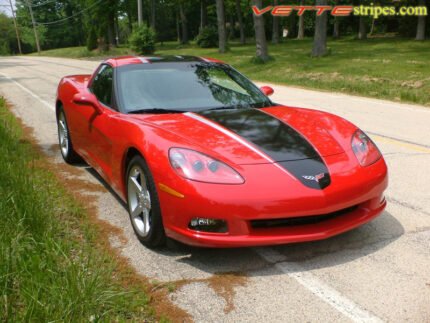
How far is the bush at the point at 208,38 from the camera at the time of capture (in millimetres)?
41375

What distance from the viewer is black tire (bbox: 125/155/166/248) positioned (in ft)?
10.9

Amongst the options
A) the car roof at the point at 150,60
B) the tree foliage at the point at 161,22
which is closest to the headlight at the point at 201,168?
the car roof at the point at 150,60

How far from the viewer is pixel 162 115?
4.03m

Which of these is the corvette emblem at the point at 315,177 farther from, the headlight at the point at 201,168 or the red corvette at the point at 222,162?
the headlight at the point at 201,168

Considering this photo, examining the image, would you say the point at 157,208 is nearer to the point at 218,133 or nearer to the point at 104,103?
the point at 218,133

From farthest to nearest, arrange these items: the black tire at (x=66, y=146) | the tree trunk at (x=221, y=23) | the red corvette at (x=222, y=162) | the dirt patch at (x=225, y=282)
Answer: the tree trunk at (x=221, y=23)
the black tire at (x=66, y=146)
the red corvette at (x=222, y=162)
the dirt patch at (x=225, y=282)

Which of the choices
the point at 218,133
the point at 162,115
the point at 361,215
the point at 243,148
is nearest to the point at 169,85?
the point at 162,115

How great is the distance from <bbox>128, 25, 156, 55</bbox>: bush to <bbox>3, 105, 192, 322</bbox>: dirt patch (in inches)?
1200

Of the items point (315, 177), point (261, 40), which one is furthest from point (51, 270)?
point (261, 40)

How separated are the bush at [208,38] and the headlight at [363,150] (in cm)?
3905

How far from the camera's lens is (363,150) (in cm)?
367

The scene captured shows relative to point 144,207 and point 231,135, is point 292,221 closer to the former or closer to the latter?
point 231,135

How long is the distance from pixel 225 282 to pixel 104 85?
2.70 metres

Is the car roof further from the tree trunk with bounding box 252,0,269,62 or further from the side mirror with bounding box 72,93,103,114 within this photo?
the tree trunk with bounding box 252,0,269,62
